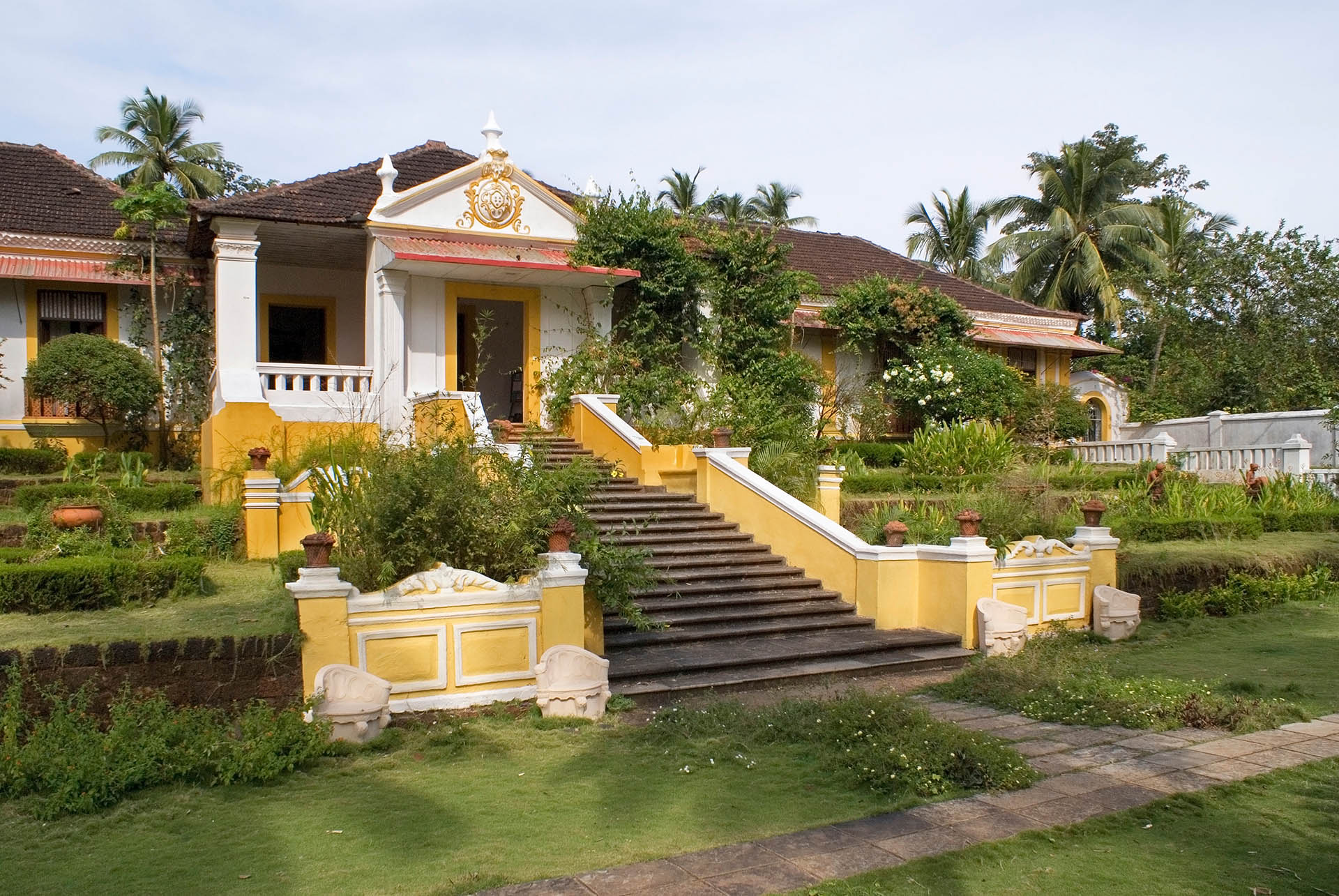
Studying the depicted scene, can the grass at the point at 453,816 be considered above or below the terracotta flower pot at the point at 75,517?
below

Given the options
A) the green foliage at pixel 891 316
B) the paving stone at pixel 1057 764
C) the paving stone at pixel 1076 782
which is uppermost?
the green foliage at pixel 891 316

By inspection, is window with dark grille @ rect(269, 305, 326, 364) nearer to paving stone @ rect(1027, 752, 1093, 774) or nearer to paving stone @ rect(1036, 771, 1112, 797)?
paving stone @ rect(1027, 752, 1093, 774)

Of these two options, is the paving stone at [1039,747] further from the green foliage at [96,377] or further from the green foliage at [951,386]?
the green foliage at [951,386]

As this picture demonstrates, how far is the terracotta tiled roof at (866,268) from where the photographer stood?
23078mm

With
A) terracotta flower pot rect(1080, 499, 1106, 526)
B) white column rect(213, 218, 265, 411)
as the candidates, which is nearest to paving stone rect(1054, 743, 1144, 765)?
terracotta flower pot rect(1080, 499, 1106, 526)

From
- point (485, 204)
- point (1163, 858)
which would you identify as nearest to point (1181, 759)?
point (1163, 858)

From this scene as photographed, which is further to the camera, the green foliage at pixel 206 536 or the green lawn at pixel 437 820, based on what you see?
the green foliage at pixel 206 536

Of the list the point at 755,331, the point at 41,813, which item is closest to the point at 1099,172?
the point at 755,331

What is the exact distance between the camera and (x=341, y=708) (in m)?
6.83

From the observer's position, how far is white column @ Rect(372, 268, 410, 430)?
14.6 metres

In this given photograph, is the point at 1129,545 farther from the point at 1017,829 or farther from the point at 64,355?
the point at 64,355

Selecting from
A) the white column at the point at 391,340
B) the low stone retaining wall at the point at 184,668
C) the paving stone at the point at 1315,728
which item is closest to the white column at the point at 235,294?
the white column at the point at 391,340

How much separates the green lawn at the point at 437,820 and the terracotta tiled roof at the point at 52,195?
43.7 ft

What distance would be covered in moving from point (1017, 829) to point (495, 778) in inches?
114
